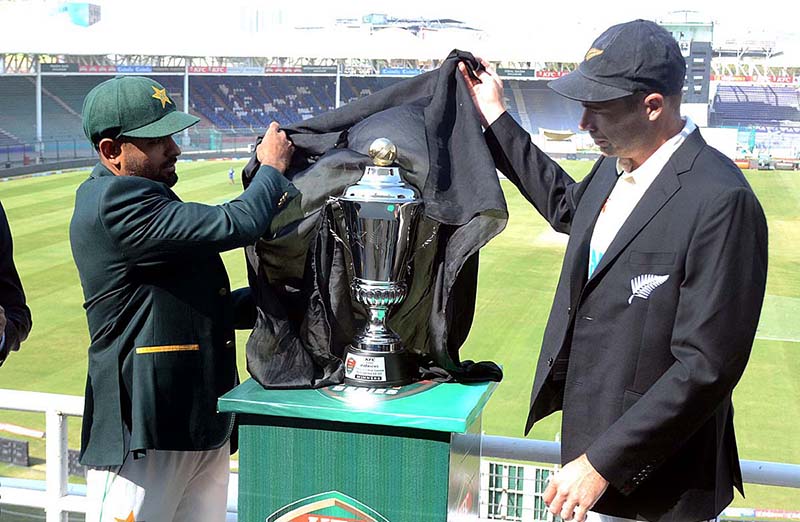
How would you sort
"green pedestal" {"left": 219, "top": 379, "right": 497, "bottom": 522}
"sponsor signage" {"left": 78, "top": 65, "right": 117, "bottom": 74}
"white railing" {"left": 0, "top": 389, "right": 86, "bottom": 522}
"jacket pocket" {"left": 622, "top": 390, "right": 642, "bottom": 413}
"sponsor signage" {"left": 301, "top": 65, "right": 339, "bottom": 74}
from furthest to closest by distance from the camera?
"sponsor signage" {"left": 301, "top": 65, "right": 339, "bottom": 74} < "sponsor signage" {"left": 78, "top": 65, "right": 117, "bottom": 74} < "white railing" {"left": 0, "top": 389, "right": 86, "bottom": 522} < "green pedestal" {"left": 219, "top": 379, "right": 497, "bottom": 522} < "jacket pocket" {"left": 622, "top": 390, "right": 642, "bottom": 413}

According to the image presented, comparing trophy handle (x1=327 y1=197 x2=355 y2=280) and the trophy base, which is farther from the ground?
trophy handle (x1=327 y1=197 x2=355 y2=280)

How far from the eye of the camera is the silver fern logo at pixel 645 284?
4.76 ft

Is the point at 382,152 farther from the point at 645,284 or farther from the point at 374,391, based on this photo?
the point at 645,284

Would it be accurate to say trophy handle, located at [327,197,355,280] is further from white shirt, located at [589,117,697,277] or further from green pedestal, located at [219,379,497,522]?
white shirt, located at [589,117,697,277]

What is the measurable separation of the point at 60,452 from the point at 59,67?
35.5m

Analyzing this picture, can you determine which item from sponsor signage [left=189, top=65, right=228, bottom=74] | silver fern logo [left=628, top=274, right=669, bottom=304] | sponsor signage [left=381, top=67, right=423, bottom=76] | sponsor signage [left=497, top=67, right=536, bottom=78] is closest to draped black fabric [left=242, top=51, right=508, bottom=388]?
silver fern logo [left=628, top=274, right=669, bottom=304]

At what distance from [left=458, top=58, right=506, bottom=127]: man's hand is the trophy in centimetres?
26

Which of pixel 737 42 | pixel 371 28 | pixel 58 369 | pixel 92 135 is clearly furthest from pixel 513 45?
pixel 92 135

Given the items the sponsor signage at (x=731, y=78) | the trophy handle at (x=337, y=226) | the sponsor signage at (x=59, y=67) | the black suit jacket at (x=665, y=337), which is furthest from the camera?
the sponsor signage at (x=731, y=78)

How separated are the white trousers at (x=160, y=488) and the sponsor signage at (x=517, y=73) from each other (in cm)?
4095

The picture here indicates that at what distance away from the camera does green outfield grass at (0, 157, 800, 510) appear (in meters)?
8.88

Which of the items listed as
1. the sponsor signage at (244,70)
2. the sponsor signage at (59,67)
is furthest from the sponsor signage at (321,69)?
the sponsor signage at (59,67)

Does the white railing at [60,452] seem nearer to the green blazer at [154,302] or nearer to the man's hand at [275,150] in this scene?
the green blazer at [154,302]

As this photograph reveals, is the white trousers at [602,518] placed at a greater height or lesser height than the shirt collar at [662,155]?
lesser
